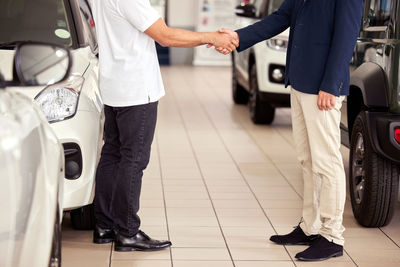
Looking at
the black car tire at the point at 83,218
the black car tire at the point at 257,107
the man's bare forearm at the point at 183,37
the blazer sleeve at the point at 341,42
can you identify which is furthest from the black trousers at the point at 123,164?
the black car tire at the point at 257,107

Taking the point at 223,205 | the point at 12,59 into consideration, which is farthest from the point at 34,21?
the point at 223,205

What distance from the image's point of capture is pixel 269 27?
4.52 meters

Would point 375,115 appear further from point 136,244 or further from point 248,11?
point 248,11

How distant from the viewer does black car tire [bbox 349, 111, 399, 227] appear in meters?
4.65

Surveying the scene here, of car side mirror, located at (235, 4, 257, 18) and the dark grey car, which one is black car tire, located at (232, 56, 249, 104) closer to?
car side mirror, located at (235, 4, 257, 18)

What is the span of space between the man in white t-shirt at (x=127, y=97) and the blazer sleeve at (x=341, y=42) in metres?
0.70

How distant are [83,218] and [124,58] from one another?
113cm

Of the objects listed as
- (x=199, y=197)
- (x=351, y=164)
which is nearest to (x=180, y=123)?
(x=199, y=197)

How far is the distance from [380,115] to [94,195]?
1.71m

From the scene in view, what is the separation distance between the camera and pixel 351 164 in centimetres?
510

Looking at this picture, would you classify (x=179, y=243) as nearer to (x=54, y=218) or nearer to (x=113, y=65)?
(x=113, y=65)

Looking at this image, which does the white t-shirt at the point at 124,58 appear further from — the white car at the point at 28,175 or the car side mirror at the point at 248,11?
the car side mirror at the point at 248,11

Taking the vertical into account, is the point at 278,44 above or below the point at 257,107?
above

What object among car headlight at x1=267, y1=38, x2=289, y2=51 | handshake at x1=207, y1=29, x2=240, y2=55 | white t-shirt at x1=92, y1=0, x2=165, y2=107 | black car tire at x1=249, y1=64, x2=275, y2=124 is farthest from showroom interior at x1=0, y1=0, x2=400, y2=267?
black car tire at x1=249, y1=64, x2=275, y2=124
